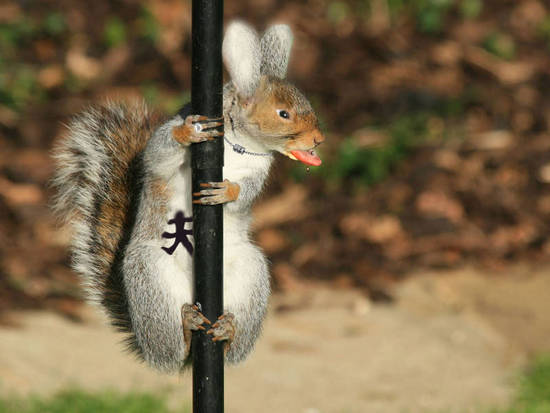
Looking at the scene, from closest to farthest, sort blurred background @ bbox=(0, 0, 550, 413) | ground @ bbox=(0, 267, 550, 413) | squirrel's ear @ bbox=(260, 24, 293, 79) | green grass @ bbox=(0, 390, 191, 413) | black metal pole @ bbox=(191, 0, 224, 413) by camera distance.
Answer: black metal pole @ bbox=(191, 0, 224, 413) → squirrel's ear @ bbox=(260, 24, 293, 79) → green grass @ bbox=(0, 390, 191, 413) → ground @ bbox=(0, 267, 550, 413) → blurred background @ bbox=(0, 0, 550, 413)

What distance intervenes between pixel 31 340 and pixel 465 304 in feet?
6.14

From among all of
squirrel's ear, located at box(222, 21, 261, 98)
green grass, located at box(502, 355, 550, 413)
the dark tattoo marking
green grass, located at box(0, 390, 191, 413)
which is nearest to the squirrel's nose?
squirrel's ear, located at box(222, 21, 261, 98)

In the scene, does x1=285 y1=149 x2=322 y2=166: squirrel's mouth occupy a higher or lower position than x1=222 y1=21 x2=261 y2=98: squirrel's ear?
lower

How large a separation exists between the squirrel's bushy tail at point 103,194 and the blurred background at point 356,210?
0.31m

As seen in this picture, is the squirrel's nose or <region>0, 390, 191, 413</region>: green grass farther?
<region>0, 390, 191, 413</region>: green grass

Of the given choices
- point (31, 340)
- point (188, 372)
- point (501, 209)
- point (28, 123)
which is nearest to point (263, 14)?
point (28, 123)

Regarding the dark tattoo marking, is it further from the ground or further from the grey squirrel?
the ground

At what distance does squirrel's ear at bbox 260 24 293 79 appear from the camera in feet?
4.78

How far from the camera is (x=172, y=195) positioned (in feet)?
5.33

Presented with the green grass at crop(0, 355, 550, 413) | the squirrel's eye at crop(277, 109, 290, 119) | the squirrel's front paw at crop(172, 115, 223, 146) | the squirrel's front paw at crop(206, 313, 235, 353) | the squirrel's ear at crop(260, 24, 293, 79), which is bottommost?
the squirrel's front paw at crop(206, 313, 235, 353)

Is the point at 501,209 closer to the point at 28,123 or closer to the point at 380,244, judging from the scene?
the point at 380,244

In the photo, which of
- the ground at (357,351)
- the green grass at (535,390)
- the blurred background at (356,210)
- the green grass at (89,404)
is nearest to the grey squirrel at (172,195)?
the blurred background at (356,210)

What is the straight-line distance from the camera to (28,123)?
529 centimetres

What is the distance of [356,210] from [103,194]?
3002 mm
